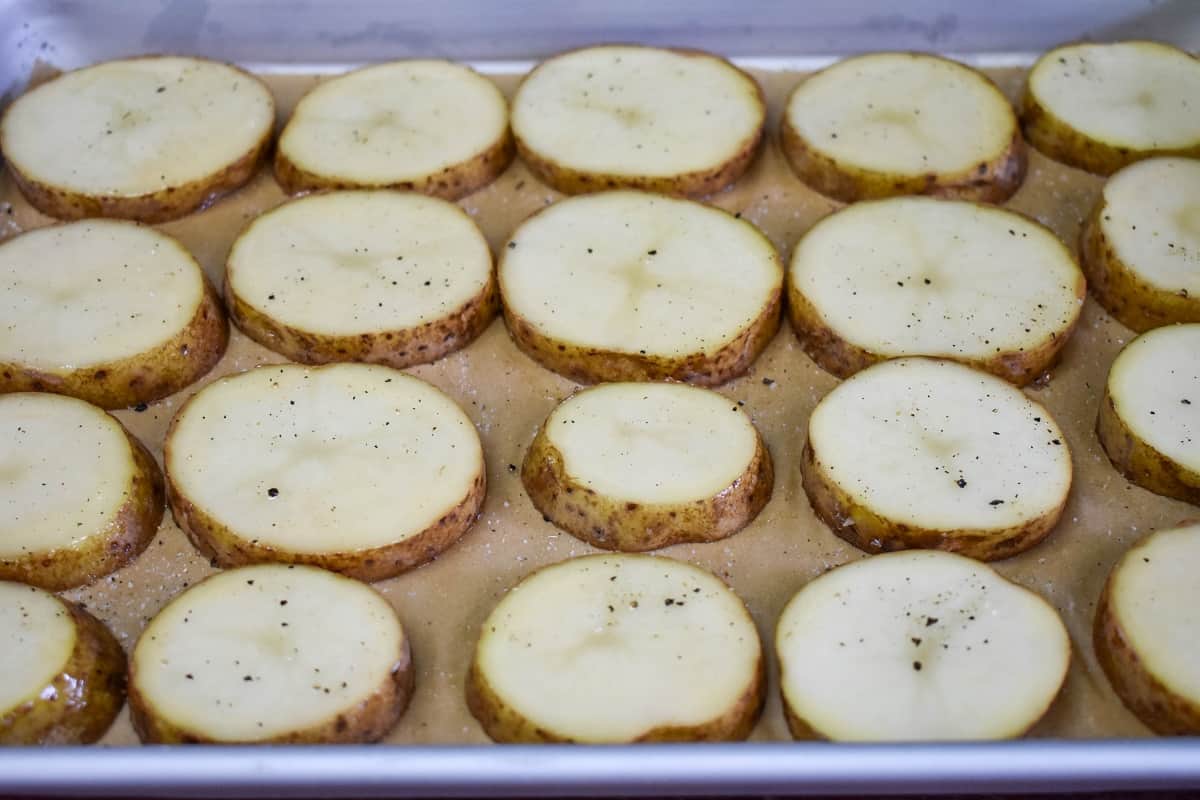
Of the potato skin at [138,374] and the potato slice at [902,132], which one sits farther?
the potato slice at [902,132]

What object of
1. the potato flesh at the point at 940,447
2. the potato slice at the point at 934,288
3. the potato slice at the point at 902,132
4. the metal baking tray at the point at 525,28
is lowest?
the potato flesh at the point at 940,447

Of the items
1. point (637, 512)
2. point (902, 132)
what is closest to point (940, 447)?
point (637, 512)

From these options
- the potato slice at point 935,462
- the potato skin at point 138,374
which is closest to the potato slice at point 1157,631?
the potato slice at point 935,462

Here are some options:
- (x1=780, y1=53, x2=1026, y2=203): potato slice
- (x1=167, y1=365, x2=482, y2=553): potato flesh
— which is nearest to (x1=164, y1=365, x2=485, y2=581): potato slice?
(x1=167, y1=365, x2=482, y2=553): potato flesh

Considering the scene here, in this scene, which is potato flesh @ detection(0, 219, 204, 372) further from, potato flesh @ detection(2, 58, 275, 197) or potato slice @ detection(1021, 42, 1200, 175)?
potato slice @ detection(1021, 42, 1200, 175)

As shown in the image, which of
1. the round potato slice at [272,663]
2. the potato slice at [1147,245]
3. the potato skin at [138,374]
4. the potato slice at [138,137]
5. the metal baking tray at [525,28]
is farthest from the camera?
the metal baking tray at [525,28]

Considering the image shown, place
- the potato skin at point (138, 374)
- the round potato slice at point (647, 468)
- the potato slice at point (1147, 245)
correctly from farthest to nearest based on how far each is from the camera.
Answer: the potato slice at point (1147, 245), the potato skin at point (138, 374), the round potato slice at point (647, 468)

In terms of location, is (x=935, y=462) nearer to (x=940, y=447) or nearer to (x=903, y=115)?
(x=940, y=447)

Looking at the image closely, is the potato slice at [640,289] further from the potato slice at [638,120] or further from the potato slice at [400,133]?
the potato slice at [400,133]
